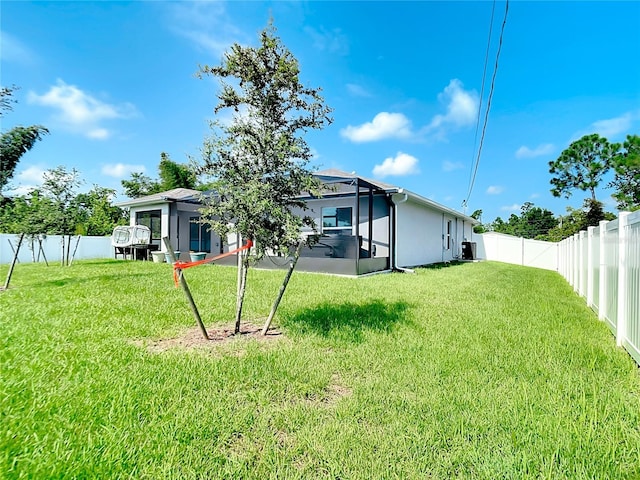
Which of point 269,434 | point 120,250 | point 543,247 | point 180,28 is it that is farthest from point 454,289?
point 120,250

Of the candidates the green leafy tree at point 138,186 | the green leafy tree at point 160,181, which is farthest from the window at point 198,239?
the green leafy tree at point 138,186

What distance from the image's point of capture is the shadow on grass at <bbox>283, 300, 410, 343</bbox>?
4141mm

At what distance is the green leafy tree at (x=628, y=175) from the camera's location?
71.6 ft

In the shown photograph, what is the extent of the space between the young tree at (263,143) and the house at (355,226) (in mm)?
2679

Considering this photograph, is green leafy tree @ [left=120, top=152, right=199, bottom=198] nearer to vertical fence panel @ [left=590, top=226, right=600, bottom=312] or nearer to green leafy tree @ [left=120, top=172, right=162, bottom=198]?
green leafy tree @ [left=120, top=172, right=162, bottom=198]

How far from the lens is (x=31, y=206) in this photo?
8.79 m

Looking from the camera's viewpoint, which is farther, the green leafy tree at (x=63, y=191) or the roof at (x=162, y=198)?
the roof at (x=162, y=198)

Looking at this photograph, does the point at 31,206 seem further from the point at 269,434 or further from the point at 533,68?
the point at 533,68

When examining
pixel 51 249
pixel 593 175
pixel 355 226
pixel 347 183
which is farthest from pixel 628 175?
pixel 51 249

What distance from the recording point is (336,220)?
40.1ft

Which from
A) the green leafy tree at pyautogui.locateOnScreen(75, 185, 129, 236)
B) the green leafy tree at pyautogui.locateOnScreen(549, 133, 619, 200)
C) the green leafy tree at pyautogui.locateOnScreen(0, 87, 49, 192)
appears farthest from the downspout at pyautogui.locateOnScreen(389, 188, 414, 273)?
the green leafy tree at pyautogui.locateOnScreen(549, 133, 619, 200)

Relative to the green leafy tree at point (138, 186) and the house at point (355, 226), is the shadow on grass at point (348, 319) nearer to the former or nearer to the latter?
the house at point (355, 226)

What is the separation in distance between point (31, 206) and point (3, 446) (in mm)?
9621

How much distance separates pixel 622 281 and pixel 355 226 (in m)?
7.96
